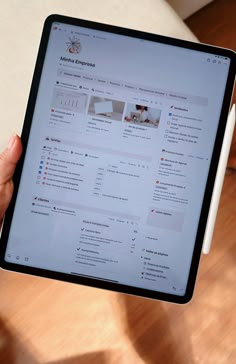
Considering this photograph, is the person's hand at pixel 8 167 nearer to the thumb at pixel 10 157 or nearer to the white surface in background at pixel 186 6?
the thumb at pixel 10 157

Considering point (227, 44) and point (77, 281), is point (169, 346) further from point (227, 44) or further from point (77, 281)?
point (227, 44)

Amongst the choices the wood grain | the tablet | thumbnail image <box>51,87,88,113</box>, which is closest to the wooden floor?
the wood grain

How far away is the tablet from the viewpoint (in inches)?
19.1

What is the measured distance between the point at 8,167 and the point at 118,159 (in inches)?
5.5

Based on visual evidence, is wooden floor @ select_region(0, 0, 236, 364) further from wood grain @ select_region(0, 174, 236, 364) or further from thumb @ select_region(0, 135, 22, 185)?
thumb @ select_region(0, 135, 22, 185)

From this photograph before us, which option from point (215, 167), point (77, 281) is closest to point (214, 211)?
point (215, 167)

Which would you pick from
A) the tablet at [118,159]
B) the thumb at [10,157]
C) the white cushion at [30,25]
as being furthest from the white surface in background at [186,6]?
the thumb at [10,157]

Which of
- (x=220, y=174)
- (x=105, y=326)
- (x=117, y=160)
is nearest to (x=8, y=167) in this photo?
(x=117, y=160)

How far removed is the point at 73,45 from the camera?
49 cm

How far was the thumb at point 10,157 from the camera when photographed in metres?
0.49

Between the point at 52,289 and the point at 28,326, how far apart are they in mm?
79

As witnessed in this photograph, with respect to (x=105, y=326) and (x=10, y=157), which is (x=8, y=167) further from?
(x=105, y=326)

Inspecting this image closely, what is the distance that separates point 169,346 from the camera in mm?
748

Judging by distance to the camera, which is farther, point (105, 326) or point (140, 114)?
point (105, 326)
